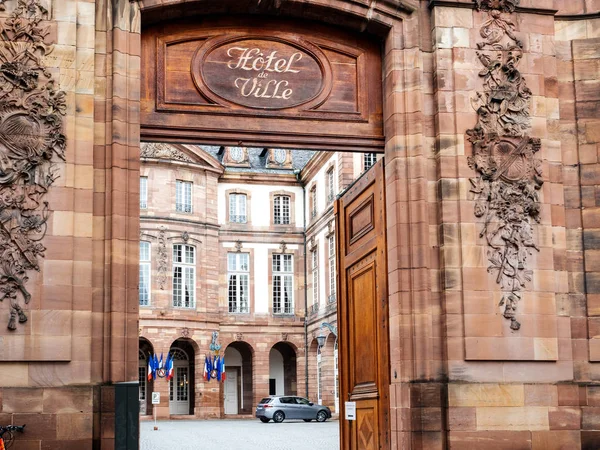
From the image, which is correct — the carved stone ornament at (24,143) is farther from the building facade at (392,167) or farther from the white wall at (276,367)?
the white wall at (276,367)

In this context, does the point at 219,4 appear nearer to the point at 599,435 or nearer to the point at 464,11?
the point at 464,11

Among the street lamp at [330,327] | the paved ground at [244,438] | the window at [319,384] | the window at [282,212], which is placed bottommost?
the paved ground at [244,438]

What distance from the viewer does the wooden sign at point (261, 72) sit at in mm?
11484

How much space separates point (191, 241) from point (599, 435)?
39823mm

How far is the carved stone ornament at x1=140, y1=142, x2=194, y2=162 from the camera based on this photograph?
4841cm

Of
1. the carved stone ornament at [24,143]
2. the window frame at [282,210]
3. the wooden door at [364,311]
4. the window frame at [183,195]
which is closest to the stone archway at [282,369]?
the window frame at [282,210]

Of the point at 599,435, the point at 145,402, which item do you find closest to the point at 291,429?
the point at 145,402

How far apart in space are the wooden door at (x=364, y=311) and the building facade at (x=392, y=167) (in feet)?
0.79

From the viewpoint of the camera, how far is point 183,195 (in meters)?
50.1

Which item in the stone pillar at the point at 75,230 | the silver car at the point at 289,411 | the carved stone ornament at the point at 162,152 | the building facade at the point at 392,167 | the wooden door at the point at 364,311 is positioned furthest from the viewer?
the carved stone ornament at the point at 162,152

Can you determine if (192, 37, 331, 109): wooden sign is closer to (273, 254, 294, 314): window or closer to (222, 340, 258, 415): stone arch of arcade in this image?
(222, 340, 258, 415): stone arch of arcade

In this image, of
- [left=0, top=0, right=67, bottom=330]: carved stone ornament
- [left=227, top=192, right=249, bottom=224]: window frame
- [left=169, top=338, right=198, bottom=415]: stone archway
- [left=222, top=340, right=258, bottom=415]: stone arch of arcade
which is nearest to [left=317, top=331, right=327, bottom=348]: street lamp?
[left=222, top=340, right=258, bottom=415]: stone arch of arcade

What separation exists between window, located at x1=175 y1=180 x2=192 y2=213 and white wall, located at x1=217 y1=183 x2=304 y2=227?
2171 millimetres

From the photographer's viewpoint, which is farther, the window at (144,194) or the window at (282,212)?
the window at (282,212)
